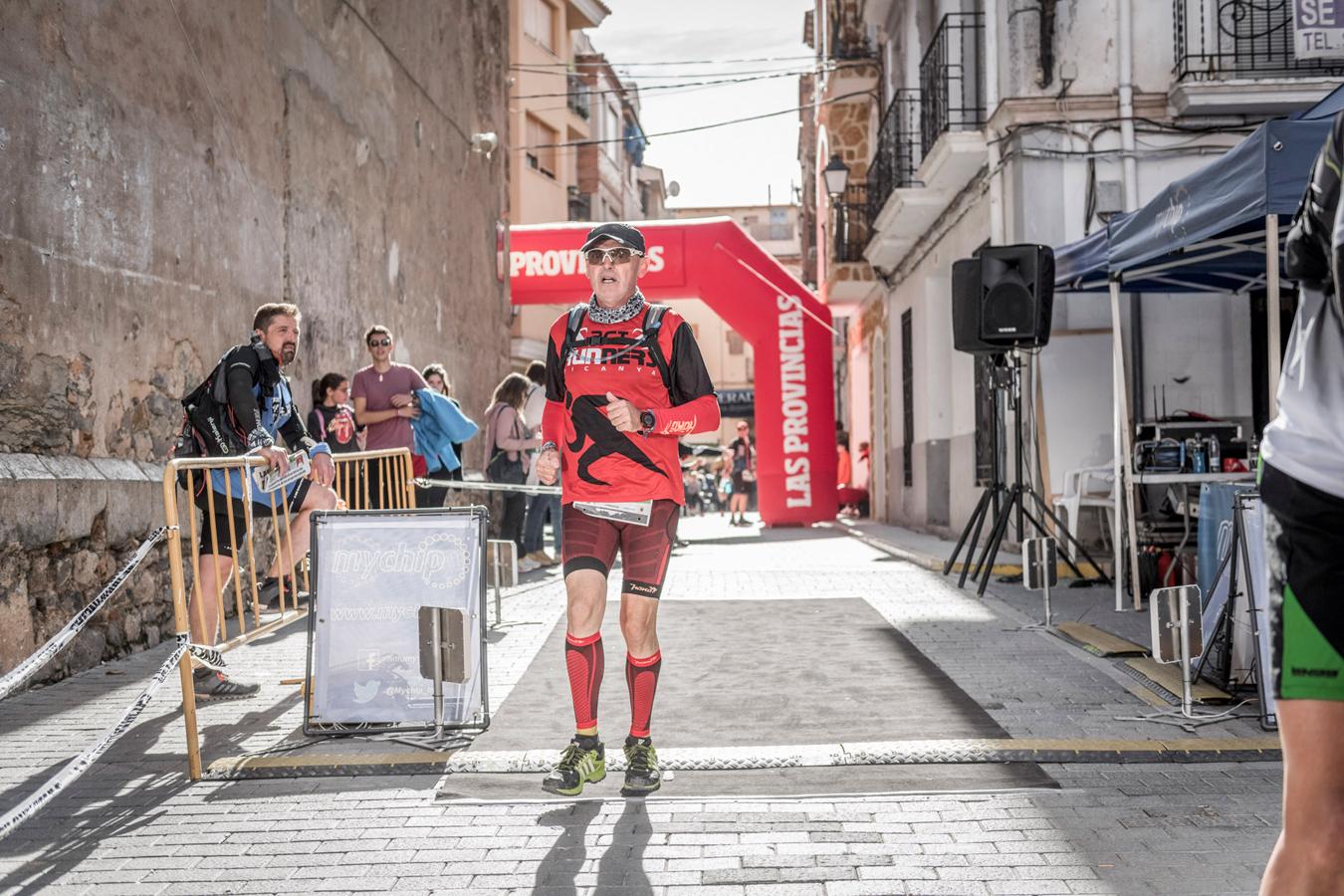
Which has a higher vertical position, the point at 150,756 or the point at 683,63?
the point at 683,63

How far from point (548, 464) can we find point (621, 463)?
0.84 feet

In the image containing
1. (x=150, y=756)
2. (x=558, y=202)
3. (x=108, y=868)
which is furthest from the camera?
(x=558, y=202)

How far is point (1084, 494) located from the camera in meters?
12.4

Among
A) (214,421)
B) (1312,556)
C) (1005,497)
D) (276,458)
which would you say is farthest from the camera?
(1005,497)

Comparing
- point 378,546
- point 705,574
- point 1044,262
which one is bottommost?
point 705,574

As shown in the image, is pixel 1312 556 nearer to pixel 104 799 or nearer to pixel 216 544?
pixel 104 799

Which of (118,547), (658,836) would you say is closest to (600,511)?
(658,836)

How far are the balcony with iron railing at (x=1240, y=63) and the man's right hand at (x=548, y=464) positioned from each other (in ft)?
33.6

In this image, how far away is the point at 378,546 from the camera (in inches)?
225

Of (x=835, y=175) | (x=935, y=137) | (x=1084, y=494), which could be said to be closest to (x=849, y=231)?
(x=835, y=175)

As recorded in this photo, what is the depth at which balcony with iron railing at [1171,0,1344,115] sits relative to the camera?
13.2 m

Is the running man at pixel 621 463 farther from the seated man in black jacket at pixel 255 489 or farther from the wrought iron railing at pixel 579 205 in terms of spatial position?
the wrought iron railing at pixel 579 205

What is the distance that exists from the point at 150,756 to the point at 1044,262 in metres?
7.54

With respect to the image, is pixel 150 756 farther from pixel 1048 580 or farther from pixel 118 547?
pixel 1048 580
